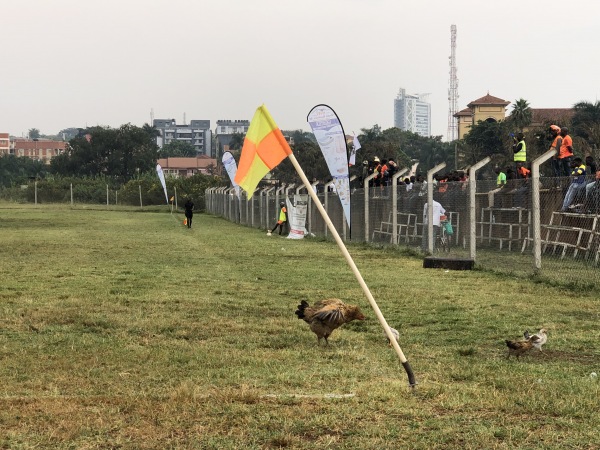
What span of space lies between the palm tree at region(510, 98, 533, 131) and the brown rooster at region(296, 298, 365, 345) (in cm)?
7656

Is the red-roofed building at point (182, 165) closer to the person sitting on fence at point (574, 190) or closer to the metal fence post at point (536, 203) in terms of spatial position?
the person sitting on fence at point (574, 190)

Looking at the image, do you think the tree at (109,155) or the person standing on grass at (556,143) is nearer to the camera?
the person standing on grass at (556,143)

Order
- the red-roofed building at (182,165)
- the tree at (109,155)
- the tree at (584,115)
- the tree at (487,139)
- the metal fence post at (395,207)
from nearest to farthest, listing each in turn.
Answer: the metal fence post at (395,207)
the tree at (584,115)
the tree at (487,139)
the tree at (109,155)
the red-roofed building at (182,165)

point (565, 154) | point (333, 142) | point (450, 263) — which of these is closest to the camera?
point (450, 263)

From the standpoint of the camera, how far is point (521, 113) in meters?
82.7

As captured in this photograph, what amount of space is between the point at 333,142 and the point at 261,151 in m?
16.1

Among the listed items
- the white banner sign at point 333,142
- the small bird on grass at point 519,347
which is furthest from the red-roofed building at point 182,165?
the small bird on grass at point 519,347

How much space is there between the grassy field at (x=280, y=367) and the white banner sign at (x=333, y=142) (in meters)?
7.85

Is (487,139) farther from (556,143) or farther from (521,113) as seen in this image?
(556,143)

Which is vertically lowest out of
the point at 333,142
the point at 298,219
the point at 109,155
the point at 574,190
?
the point at 298,219

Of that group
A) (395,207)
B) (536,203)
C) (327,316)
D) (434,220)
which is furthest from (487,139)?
(327,316)

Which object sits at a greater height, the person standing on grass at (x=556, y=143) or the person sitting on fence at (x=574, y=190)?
the person standing on grass at (x=556, y=143)

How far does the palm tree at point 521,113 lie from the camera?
269ft

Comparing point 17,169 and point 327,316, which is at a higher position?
point 17,169
